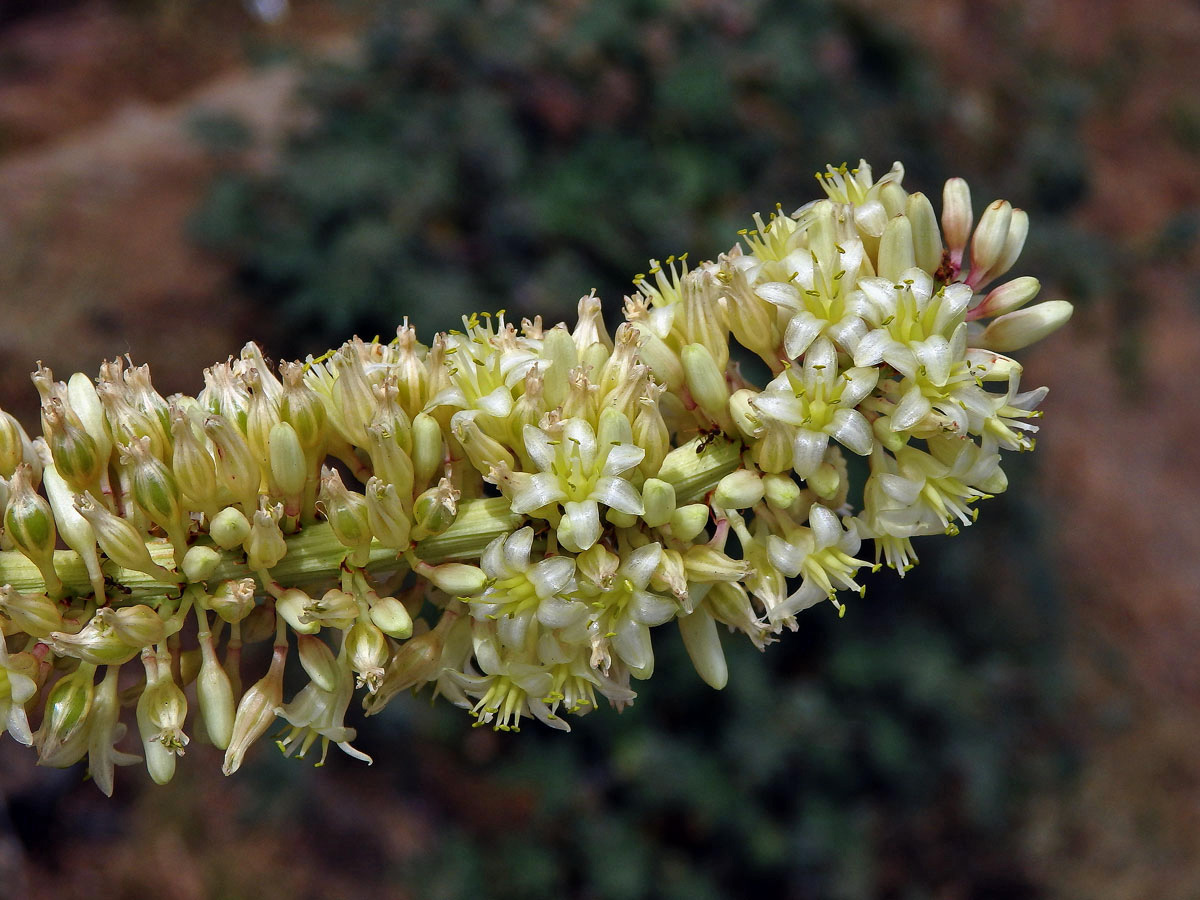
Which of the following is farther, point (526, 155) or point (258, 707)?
point (526, 155)

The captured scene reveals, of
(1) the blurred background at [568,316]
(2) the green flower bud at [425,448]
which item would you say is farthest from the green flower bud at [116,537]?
(1) the blurred background at [568,316]

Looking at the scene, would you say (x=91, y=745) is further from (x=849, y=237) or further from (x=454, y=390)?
(x=849, y=237)

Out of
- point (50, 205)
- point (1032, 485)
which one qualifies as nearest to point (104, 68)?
point (50, 205)

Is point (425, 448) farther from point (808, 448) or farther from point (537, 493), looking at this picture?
point (808, 448)

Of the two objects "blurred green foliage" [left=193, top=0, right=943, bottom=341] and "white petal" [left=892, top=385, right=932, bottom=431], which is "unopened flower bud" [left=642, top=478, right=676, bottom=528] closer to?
"white petal" [left=892, top=385, right=932, bottom=431]

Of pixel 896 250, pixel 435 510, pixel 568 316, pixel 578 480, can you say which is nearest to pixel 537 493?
pixel 578 480

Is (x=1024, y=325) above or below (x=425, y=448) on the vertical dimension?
above
